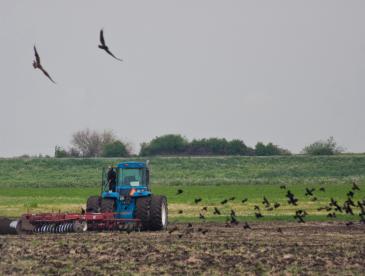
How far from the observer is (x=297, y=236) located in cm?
2933

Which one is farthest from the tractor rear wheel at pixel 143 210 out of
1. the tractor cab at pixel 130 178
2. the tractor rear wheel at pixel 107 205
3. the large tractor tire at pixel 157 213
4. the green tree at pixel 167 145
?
the green tree at pixel 167 145

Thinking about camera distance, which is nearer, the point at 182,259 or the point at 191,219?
the point at 182,259

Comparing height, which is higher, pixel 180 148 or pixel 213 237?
pixel 180 148

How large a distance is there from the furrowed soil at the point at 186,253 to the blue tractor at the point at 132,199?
673 millimetres

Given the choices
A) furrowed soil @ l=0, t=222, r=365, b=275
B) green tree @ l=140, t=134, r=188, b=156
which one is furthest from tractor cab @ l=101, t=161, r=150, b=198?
green tree @ l=140, t=134, r=188, b=156

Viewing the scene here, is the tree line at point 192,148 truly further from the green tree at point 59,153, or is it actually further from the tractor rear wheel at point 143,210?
the tractor rear wheel at point 143,210

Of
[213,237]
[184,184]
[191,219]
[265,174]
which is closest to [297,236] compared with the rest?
[213,237]

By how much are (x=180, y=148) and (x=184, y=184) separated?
40.5 m

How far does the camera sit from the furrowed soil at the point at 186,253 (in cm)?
2052

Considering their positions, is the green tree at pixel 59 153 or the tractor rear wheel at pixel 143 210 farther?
the green tree at pixel 59 153

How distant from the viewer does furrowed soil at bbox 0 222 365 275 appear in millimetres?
20516

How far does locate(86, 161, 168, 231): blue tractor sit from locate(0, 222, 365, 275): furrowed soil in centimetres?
67

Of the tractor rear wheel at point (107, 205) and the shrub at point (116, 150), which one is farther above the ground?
the shrub at point (116, 150)

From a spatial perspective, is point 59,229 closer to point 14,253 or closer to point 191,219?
point 14,253
